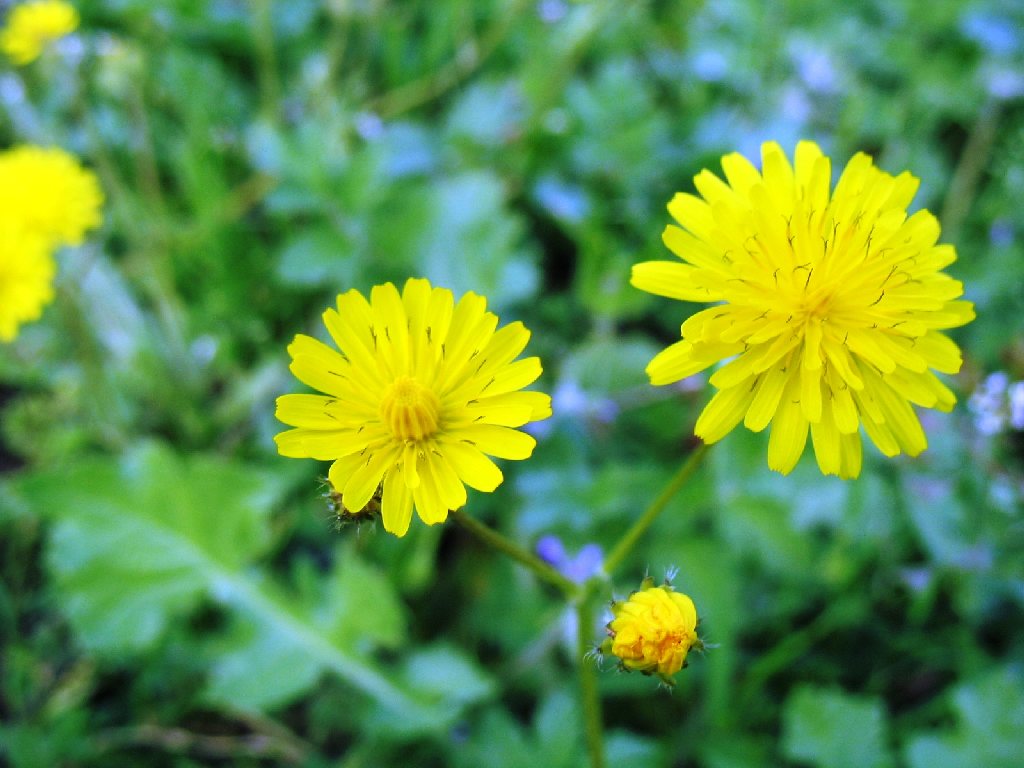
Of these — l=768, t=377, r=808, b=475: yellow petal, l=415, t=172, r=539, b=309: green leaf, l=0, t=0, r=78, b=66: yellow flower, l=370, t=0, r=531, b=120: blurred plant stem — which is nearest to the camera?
l=768, t=377, r=808, b=475: yellow petal

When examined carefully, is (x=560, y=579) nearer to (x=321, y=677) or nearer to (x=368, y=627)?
(x=368, y=627)

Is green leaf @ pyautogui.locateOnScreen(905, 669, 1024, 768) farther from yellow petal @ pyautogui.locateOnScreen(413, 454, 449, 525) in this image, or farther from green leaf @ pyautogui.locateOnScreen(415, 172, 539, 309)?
green leaf @ pyautogui.locateOnScreen(415, 172, 539, 309)

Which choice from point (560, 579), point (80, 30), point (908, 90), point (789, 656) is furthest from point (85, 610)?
point (908, 90)

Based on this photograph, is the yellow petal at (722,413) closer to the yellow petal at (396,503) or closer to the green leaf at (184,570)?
the yellow petal at (396,503)

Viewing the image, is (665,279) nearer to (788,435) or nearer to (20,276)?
(788,435)

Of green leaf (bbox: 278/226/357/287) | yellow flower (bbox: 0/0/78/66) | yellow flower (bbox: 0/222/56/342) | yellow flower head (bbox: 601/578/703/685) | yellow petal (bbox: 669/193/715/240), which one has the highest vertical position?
yellow flower (bbox: 0/0/78/66)

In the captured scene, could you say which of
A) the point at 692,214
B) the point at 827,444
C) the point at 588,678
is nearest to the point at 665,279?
the point at 692,214

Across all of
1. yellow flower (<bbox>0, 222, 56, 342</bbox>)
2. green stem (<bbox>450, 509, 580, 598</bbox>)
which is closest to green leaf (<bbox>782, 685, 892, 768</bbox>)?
green stem (<bbox>450, 509, 580, 598</bbox>)
